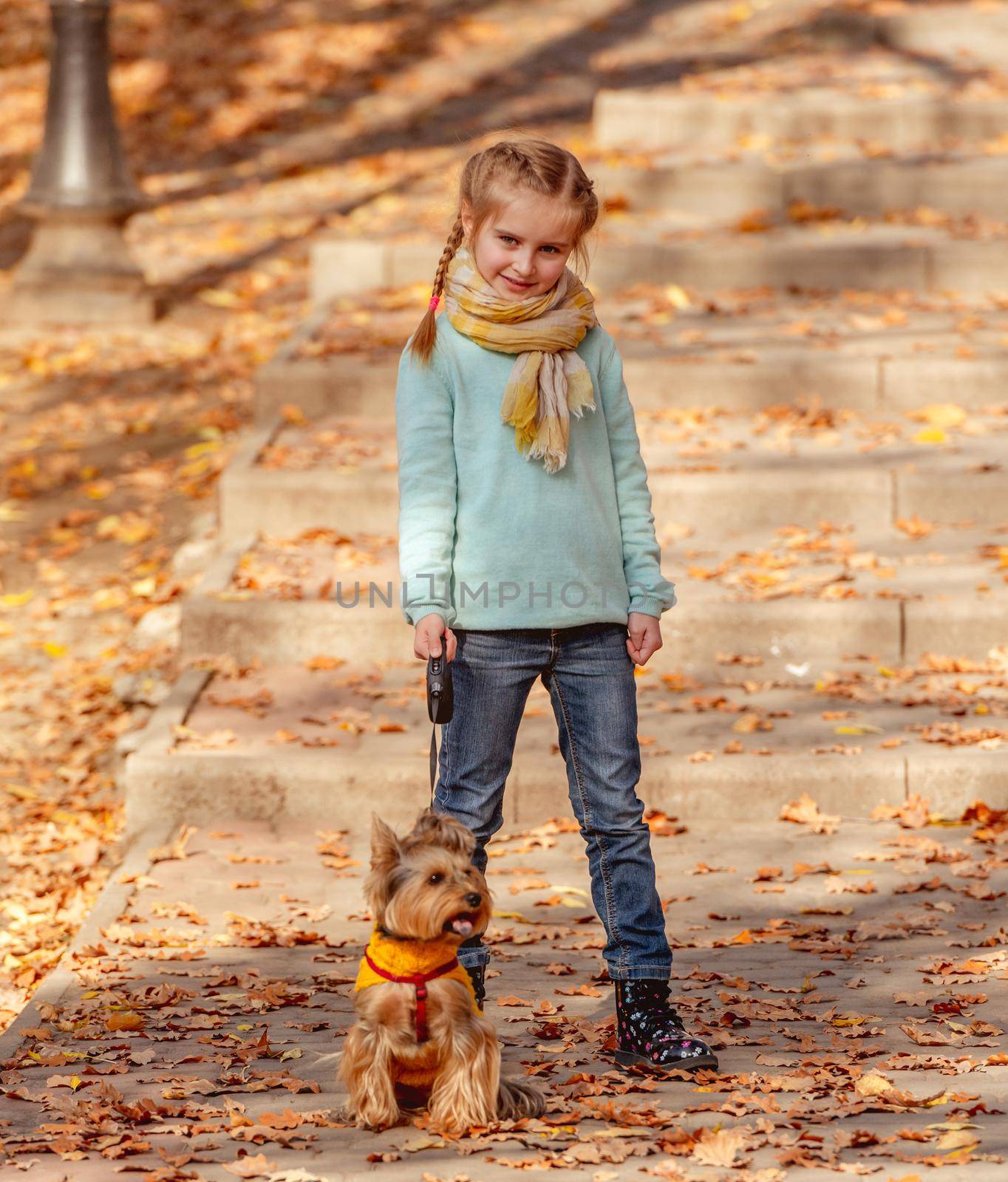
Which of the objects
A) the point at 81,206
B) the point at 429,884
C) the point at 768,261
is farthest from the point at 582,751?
the point at 81,206

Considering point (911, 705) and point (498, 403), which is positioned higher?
point (498, 403)

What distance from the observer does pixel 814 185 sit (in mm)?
10883

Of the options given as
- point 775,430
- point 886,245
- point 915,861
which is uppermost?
point 886,245

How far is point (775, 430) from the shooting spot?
8.26m

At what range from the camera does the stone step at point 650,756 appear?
572 centimetres

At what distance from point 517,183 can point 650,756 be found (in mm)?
2607

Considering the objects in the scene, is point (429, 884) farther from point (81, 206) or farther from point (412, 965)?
point (81, 206)

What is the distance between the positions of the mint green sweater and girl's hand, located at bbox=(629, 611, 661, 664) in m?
0.02

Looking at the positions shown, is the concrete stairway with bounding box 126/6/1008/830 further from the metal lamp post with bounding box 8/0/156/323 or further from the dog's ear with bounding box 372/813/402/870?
the dog's ear with bounding box 372/813/402/870

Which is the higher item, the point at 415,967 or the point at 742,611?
the point at 415,967

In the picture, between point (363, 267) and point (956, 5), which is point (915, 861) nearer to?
point (363, 267)

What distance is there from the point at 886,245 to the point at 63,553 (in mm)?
5019

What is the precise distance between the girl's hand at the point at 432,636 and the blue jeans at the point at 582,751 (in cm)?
9

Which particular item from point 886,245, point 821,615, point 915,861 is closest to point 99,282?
point 886,245
